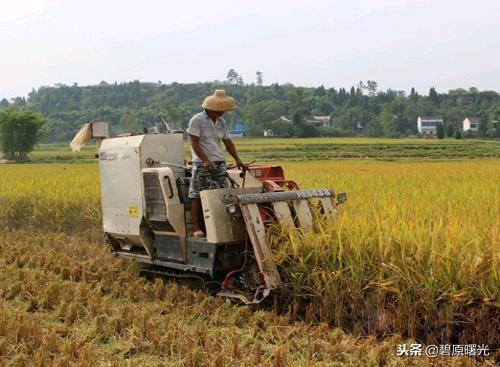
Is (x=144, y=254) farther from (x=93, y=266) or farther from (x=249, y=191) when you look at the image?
(x=249, y=191)

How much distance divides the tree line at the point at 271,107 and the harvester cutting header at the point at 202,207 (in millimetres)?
48235

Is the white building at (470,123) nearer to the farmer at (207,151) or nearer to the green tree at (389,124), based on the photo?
the green tree at (389,124)

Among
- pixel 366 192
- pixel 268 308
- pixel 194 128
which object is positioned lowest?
pixel 268 308

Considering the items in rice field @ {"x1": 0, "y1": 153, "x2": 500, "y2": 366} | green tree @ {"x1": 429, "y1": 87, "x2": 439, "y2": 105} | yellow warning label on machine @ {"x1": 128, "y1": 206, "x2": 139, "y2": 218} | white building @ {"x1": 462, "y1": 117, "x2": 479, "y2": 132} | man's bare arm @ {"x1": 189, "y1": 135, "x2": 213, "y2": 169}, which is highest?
green tree @ {"x1": 429, "y1": 87, "x2": 439, "y2": 105}

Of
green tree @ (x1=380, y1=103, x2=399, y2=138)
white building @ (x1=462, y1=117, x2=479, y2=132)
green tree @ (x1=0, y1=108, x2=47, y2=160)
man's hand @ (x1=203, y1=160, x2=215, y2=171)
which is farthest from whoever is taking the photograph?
white building @ (x1=462, y1=117, x2=479, y2=132)

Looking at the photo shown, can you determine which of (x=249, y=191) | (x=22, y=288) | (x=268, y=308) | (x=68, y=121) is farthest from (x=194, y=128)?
(x=68, y=121)

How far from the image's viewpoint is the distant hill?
217 feet

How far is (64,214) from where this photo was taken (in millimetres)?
10852

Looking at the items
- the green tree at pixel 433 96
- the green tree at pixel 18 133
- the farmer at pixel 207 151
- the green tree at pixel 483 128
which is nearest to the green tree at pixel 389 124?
the green tree at pixel 483 128

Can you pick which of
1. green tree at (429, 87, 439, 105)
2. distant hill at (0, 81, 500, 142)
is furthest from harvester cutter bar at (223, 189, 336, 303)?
green tree at (429, 87, 439, 105)

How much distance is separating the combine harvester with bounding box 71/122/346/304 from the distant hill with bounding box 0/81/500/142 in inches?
1937

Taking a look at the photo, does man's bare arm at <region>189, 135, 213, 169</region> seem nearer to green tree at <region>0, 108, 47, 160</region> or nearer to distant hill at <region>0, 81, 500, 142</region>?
green tree at <region>0, 108, 47, 160</region>

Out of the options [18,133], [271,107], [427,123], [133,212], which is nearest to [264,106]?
[271,107]

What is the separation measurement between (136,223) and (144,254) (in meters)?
0.41
